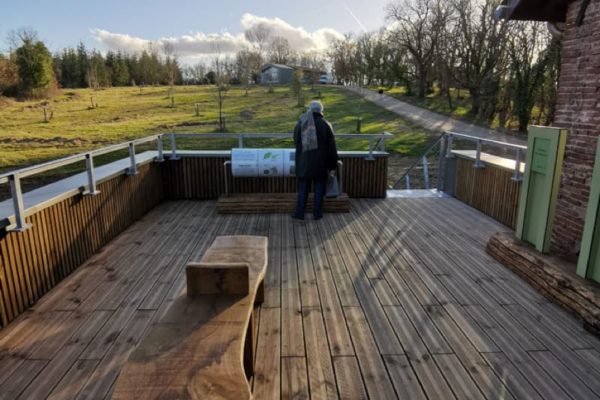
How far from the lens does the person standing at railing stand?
5113 millimetres

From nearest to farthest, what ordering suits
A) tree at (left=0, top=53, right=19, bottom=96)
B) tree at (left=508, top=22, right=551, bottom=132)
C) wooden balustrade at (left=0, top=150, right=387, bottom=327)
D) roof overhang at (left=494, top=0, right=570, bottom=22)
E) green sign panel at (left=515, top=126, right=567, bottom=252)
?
wooden balustrade at (left=0, top=150, right=387, bottom=327), green sign panel at (left=515, top=126, right=567, bottom=252), roof overhang at (left=494, top=0, right=570, bottom=22), tree at (left=508, top=22, right=551, bottom=132), tree at (left=0, top=53, right=19, bottom=96)

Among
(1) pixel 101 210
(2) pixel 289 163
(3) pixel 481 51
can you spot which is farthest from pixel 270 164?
(3) pixel 481 51

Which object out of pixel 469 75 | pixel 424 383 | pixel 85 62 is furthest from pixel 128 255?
pixel 85 62

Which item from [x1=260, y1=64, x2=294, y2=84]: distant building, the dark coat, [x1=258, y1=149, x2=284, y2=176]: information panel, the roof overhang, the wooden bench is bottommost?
the wooden bench

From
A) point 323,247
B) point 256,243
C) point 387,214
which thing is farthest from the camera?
point 387,214

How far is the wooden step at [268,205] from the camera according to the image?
570 cm

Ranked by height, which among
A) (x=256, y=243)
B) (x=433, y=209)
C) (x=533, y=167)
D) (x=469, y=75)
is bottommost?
(x=433, y=209)

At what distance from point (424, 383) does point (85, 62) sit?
51627 mm

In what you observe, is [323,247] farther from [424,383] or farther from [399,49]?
[399,49]

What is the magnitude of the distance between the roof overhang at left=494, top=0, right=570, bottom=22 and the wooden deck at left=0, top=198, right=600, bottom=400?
2.33 metres

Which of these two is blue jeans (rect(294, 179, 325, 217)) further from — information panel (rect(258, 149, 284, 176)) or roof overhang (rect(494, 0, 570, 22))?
roof overhang (rect(494, 0, 570, 22))

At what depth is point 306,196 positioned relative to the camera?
17.7 feet

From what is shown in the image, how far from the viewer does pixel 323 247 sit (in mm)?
4457

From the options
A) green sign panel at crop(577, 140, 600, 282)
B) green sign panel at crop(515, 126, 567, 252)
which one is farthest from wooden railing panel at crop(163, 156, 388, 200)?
green sign panel at crop(577, 140, 600, 282)
